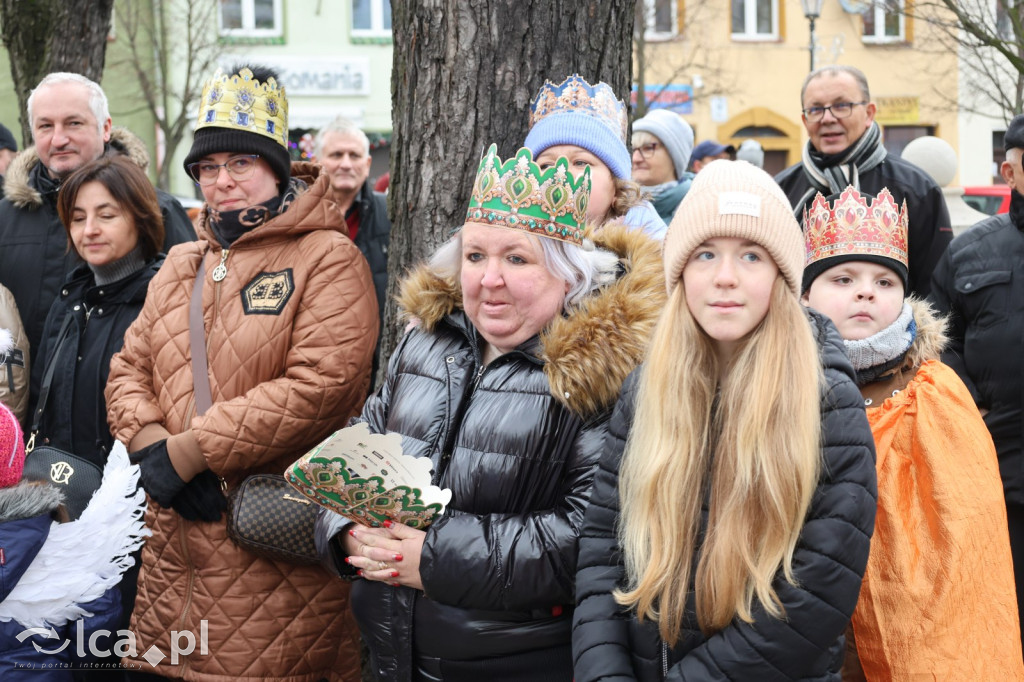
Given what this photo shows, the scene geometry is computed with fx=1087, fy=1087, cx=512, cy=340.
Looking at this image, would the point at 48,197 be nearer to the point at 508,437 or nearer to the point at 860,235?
the point at 508,437

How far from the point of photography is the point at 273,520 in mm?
3596

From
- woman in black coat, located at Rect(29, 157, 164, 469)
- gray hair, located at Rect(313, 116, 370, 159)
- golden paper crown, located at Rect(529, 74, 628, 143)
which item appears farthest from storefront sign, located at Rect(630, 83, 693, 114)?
golden paper crown, located at Rect(529, 74, 628, 143)

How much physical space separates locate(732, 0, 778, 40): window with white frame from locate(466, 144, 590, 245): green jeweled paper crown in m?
24.7

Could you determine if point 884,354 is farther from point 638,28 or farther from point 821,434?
point 638,28

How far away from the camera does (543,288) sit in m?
2.93

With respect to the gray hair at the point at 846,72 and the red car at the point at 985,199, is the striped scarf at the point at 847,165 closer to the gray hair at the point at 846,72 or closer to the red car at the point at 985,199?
the gray hair at the point at 846,72

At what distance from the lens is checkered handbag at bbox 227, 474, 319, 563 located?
11.8 ft

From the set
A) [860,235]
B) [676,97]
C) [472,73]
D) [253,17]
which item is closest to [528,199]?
[860,235]

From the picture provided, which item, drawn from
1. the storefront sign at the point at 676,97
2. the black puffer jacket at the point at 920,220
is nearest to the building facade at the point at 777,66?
the storefront sign at the point at 676,97

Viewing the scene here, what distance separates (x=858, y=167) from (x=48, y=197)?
12.5ft

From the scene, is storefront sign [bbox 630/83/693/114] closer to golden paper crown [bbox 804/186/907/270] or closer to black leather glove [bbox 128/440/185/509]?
golden paper crown [bbox 804/186/907/270]

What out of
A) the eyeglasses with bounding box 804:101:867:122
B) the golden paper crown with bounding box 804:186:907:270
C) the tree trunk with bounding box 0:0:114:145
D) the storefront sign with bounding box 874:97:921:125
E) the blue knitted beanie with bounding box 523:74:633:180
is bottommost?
the golden paper crown with bounding box 804:186:907:270

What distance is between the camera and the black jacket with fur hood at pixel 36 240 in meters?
5.01

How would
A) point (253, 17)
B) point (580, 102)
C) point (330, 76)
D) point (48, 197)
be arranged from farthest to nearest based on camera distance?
point (253, 17), point (330, 76), point (48, 197), point (580, 102)
